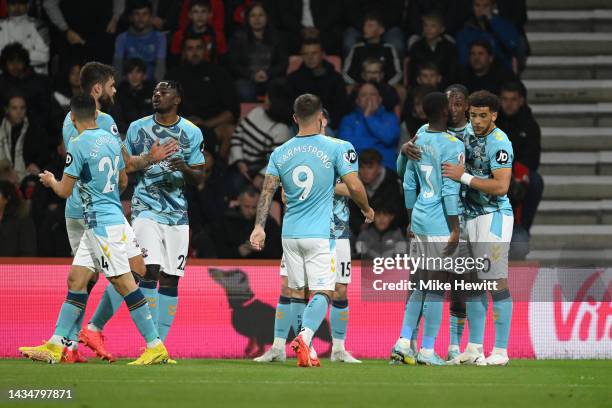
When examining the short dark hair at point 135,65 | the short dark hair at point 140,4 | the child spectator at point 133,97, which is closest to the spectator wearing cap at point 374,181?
the child spectator at point 133,97

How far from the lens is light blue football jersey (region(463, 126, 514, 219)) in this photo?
35.9 feet

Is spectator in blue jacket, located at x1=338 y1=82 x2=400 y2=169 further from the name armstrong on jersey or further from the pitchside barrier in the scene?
the name armstrong on jersey

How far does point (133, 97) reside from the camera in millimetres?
15656

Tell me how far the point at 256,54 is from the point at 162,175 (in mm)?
5562

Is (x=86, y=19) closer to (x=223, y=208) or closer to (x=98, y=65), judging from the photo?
(x=223, y=208)

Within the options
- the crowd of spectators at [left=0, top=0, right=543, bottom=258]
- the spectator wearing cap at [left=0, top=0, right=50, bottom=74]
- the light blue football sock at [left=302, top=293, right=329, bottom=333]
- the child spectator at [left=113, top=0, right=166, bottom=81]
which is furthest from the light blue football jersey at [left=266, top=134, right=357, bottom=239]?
the spectator wearing cap at [left=0, top=0, right=50, bottom=74]

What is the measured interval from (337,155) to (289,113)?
5.55m

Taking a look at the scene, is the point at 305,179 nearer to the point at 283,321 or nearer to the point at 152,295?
the point at 283,321

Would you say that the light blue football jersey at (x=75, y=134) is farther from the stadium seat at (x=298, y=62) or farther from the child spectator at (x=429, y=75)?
the stadium seat at (x=298, y=62)

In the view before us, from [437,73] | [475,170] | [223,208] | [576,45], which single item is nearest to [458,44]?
[437,73]

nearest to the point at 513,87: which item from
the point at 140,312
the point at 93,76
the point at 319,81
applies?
the point at 319,81

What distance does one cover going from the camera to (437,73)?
619 inches

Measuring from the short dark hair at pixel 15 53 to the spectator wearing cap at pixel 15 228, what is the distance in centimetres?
250

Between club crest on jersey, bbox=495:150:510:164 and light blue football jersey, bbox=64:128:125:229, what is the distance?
10.4 feet
